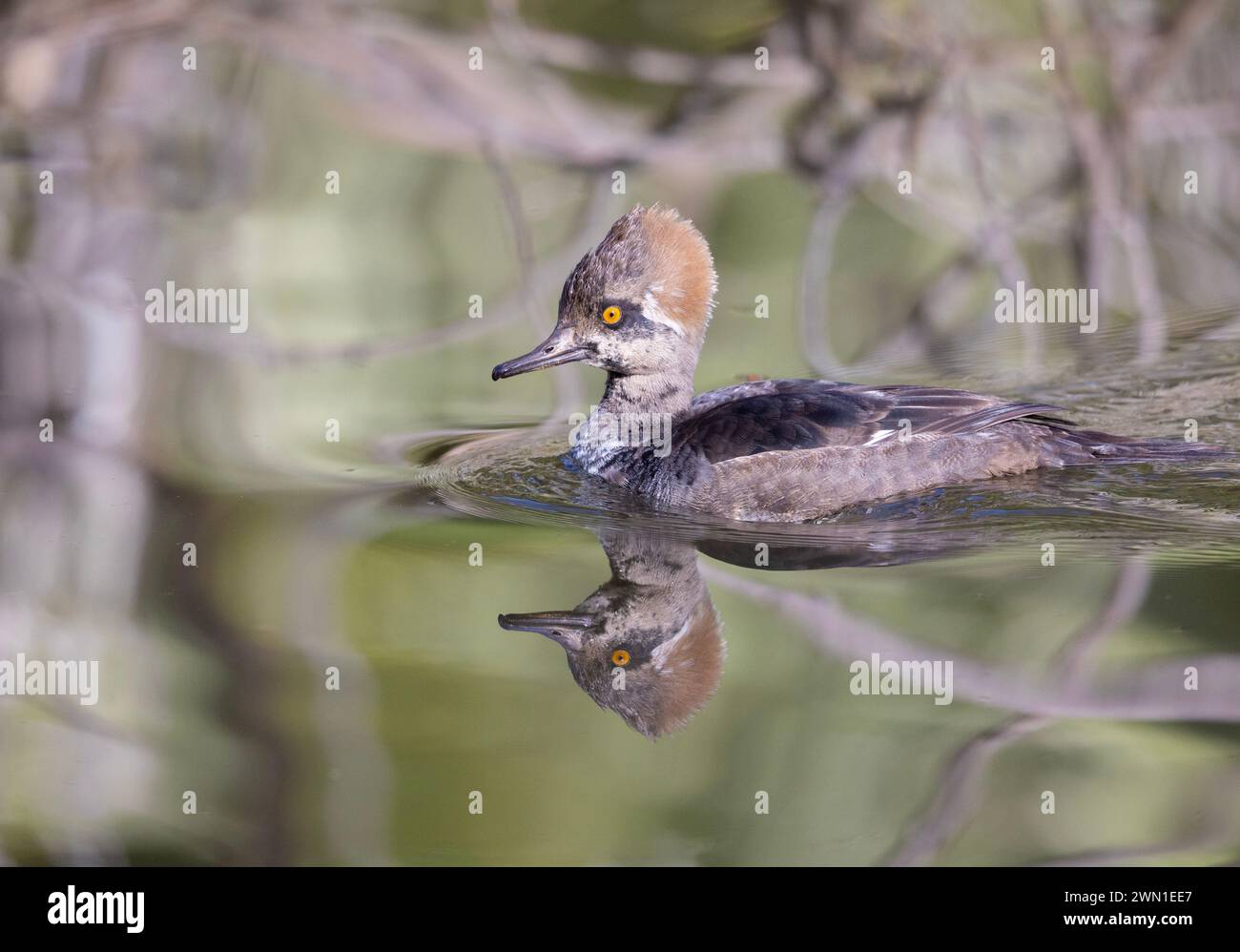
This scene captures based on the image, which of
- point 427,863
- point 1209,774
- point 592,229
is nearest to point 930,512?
point 1209,774

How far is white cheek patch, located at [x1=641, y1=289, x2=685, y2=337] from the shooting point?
21.9 feet

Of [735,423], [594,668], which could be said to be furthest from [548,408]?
[594,668]

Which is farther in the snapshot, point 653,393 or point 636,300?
point 653,393

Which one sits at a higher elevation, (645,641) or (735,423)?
(735,423)

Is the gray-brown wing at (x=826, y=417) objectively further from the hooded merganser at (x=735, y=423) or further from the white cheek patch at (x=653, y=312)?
the white cheek patch at (x=653, y=312)

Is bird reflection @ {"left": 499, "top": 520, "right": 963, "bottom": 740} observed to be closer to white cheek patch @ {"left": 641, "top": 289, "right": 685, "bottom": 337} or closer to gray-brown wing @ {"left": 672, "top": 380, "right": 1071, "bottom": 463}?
gray-brown wing @ {"left": 672, "top": 380, "right": 1071, "bottom": 463}

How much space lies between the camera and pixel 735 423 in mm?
6453

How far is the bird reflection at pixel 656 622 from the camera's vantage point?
477 centimetres

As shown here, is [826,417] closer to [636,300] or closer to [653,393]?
[653,393]

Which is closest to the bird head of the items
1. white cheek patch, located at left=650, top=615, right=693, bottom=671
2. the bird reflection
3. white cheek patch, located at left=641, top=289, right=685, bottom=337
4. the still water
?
white cheek patch, located at left=641, top=289, right=685, bottom=337

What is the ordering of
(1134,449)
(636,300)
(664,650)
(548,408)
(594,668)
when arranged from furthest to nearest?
(548,408), (1134,449), (636,300), (664,650), (594,668)

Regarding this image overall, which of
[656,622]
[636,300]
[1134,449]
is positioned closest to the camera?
[656,622]

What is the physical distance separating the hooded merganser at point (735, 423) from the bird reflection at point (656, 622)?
434 mm

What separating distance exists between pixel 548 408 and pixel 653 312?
1507 millimetres
